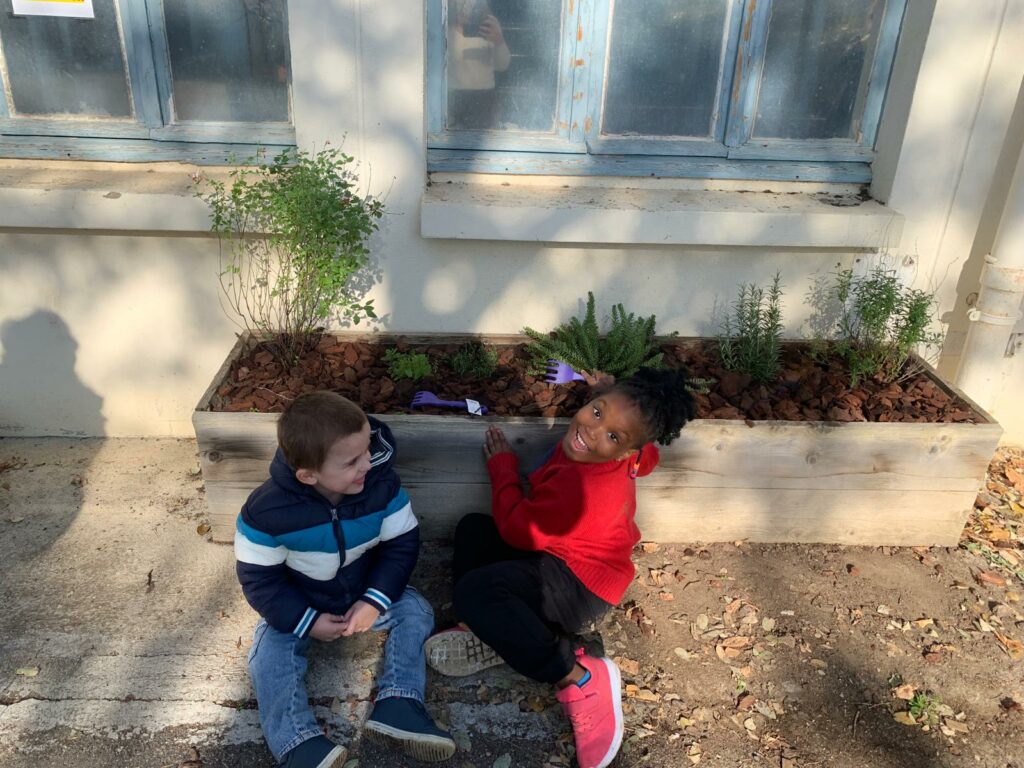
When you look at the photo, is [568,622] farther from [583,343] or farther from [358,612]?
[583,343]

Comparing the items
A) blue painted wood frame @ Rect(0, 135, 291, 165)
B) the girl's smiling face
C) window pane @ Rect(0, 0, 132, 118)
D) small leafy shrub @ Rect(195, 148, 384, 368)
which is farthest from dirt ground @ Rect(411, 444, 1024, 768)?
window pane @ Rect(0, 0, 132, 118)

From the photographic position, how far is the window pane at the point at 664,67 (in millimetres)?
3246

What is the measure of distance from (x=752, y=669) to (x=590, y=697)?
0.61m

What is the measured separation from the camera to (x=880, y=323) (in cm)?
333

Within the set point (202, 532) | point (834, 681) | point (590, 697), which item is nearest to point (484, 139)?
point (202, 532)

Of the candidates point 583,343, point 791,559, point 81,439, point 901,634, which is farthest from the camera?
point 81,439

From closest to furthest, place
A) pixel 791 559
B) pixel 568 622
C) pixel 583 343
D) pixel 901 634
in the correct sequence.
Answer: pixel 568 622, pixel 901 634, pixel 791 559, pixel 583 343

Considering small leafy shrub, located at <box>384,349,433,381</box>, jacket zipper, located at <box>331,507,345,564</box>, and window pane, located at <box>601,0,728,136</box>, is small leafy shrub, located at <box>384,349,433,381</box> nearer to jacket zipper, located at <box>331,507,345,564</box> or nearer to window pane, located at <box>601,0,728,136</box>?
jacket zipper, located at <box>331,507,345,564</box>

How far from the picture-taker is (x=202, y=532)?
318cm

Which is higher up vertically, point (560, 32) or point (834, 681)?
point (560, 32)

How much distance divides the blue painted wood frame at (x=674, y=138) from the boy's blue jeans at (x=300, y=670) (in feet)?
6.81

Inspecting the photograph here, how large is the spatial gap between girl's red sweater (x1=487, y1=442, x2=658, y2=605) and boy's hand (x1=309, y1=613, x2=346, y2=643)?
0.60m

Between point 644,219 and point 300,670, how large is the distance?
2.12 m

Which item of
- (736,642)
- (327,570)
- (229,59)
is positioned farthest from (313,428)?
(229,59)
